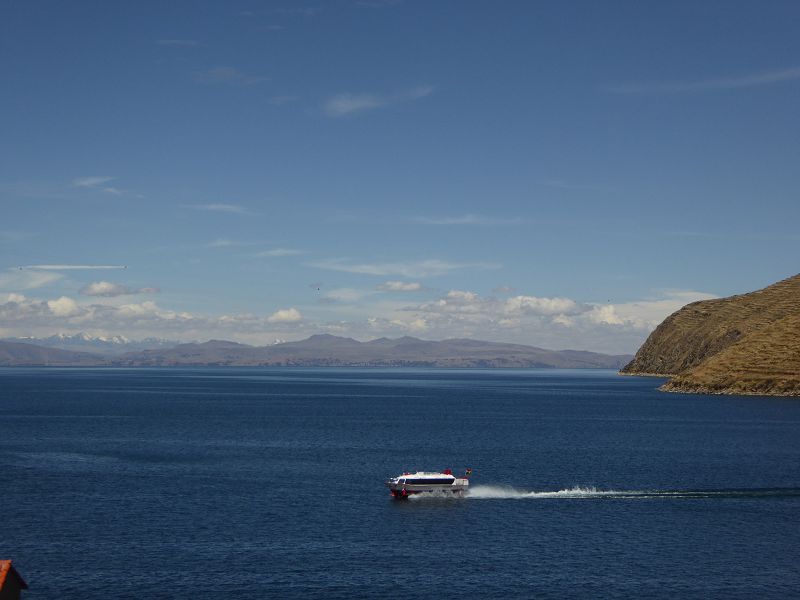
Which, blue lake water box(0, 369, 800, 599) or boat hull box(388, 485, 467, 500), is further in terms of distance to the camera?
boat hull box(388, 485, 467, 500)

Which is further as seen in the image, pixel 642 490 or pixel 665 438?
pixel 665 438

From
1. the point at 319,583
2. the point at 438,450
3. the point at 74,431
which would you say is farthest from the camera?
the point at 74,431

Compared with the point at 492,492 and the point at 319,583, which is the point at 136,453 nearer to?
the point at 492,492

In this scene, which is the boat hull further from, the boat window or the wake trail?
the wake trail

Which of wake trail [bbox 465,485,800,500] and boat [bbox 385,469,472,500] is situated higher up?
boat [bbox 385,469,472,500]

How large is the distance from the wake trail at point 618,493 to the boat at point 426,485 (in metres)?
1.71

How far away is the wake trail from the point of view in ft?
371

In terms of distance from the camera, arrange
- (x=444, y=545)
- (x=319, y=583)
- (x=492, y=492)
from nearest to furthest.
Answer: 1. (x=319, y=583)
2. (x=444, y=545)
3. (x=492, y=492)

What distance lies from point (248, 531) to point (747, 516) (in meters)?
56.4

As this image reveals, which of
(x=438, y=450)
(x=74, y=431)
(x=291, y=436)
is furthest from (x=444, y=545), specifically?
(x=74, y=431)

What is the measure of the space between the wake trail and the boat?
171 centimetres

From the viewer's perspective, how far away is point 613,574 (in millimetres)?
76625

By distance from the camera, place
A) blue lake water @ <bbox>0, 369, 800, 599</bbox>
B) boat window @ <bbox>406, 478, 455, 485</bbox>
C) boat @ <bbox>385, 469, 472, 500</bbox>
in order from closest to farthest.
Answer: blue lake water @ <bbox>0, 369, 800, 599</bbox>, boat @ <bbox>385, 469, 472, 500</bbox>, boat window @ <bbox>406, 478, 455, 485</bbox>

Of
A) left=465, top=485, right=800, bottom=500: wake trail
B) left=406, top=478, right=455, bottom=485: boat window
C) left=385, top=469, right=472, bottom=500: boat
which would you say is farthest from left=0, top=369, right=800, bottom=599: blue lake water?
left=406, top=478, right=455, bottom=485: boat window
